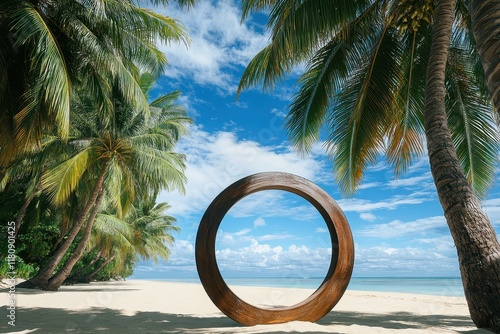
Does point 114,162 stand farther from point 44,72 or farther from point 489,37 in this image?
point 489,37

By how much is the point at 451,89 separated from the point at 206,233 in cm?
669

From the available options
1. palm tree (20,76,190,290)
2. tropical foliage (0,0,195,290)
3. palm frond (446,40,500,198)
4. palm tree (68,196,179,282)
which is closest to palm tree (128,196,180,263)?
palm tree (68,196,179,282)

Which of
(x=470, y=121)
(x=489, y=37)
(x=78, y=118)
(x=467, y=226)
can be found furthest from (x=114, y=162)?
(x=489, y=37)

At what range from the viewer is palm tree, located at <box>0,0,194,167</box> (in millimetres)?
8750

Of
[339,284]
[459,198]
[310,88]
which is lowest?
[339,284]

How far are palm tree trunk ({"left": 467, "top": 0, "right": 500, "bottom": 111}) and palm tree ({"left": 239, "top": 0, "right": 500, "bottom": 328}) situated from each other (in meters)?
2.45

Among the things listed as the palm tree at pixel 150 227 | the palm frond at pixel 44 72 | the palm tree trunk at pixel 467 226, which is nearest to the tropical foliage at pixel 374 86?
the palm tree trunk at pixel 467 226

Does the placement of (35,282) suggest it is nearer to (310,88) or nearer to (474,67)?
→ (310,88)

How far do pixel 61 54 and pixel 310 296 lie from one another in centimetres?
768

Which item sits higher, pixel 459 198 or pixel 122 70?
pixel 122 70

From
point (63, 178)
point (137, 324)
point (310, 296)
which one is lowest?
point (137, 324)

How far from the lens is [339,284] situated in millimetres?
6707

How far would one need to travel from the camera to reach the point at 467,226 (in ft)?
18.1

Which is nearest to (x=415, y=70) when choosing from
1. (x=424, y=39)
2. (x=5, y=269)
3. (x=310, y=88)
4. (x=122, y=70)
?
(x=424, y=39)
